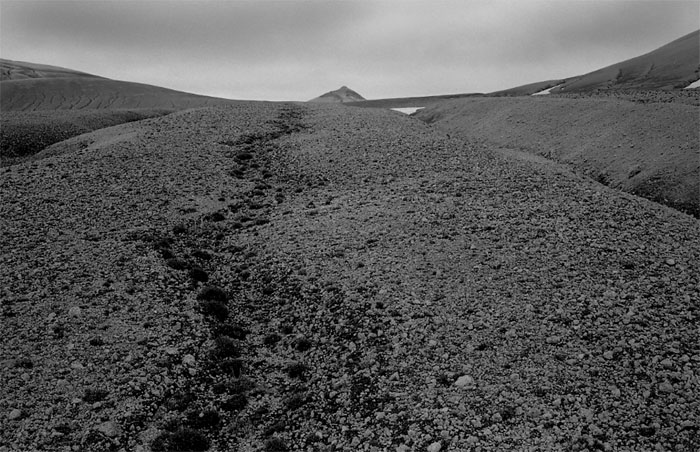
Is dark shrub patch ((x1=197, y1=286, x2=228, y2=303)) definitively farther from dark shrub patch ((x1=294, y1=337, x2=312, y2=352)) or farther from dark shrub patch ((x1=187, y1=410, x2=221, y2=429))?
dark shrub patch ((x1=187, y1=410, x2=221, y2=429))

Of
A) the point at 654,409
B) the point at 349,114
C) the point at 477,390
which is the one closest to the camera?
the point at 654,409

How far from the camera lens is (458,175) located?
91.4ft

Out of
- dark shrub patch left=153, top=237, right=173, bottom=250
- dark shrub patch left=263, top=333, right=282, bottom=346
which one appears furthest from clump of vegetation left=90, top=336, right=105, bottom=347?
dark shrub patch left=153, top=237, right=173, bottom=250

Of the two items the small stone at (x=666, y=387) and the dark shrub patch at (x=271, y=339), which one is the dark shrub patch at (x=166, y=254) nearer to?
the dark shrub patch at (x=271, y=339)

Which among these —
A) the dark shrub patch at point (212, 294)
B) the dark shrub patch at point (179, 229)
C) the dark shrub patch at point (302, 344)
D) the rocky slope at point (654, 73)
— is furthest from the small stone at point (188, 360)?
the rocky slope at point (654, 73)

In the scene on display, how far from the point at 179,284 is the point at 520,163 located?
21035mm

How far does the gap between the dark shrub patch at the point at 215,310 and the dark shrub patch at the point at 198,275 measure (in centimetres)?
197

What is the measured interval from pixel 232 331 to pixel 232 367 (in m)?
1.80

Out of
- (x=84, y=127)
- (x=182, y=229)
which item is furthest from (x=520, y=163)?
(x=84, y=127)

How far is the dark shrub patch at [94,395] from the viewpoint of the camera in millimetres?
12578

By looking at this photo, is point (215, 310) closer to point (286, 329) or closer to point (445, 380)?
point (286, 329)

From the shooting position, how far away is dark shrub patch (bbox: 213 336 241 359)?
14.9m

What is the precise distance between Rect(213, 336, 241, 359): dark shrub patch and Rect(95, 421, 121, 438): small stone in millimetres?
3436

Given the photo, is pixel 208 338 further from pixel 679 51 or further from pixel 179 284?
pixel 679 51
